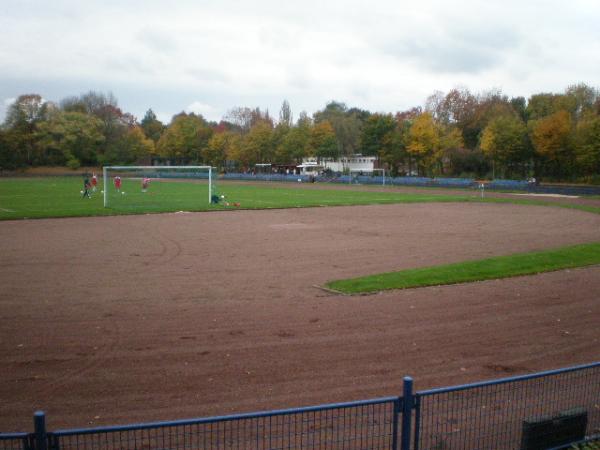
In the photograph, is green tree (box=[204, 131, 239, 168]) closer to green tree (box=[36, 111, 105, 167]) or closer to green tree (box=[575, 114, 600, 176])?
green tree (box=[36, 111, 105, 167])

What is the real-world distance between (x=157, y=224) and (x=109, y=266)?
1379cm

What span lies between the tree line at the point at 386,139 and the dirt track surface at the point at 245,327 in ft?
198

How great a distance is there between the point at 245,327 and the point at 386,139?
Answer: 91.3m

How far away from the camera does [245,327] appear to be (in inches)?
500

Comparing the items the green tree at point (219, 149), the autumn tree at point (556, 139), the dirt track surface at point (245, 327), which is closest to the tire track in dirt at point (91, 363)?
the dirt track surface at point (245, 327)

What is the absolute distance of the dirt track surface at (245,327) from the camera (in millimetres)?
9227

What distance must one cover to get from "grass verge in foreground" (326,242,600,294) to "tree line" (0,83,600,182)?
55.3 meters

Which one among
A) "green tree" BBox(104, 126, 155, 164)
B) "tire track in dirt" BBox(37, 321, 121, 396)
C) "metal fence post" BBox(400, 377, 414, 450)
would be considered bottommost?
"tire track in dirt" BBox(37, 321, 121, 396)

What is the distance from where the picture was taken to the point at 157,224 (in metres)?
33.6

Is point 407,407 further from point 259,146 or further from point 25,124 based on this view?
point 25,124

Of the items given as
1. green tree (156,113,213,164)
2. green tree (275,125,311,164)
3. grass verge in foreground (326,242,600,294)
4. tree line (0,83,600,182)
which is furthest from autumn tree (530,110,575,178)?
green tree (156,113,213,164)

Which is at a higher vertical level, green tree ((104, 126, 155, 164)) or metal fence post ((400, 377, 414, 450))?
green tree ((104, 126, 155, 164))

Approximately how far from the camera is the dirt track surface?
923cm

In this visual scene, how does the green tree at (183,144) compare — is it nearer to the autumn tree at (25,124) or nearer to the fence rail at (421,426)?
the autumn tree at (25,124)
